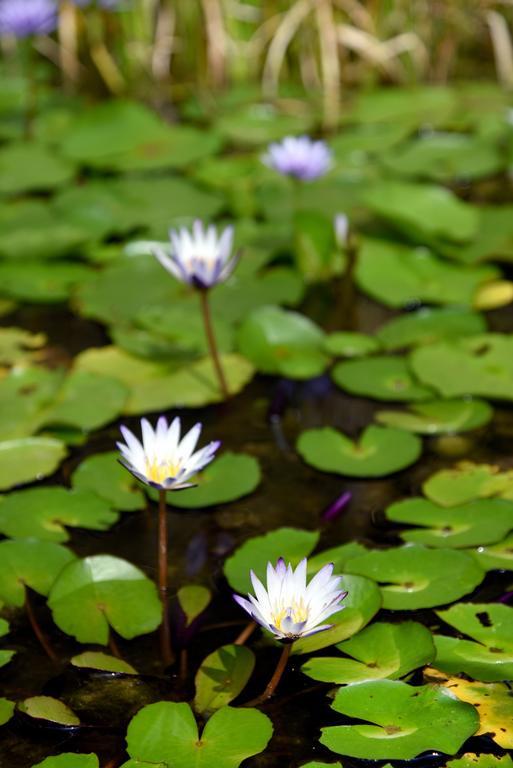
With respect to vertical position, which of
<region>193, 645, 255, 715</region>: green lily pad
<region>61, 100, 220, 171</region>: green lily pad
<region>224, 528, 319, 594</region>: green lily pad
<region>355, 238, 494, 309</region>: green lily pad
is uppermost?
<region>61, 100, 220, 171</region>: green lily pad

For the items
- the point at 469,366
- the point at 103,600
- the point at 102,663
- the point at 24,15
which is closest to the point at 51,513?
the point at 103,600

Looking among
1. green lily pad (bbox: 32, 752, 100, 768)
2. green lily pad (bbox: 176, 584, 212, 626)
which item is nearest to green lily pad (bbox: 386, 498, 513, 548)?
green lily pad (bbox: 176, 584, 212, 626)

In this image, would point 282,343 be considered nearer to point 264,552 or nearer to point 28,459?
point 28,459

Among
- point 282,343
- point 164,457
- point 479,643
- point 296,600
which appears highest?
point 164,457

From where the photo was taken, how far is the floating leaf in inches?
58.5

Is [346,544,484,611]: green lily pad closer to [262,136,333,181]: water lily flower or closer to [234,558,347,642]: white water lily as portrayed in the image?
[234,558,347,642]: white water lily

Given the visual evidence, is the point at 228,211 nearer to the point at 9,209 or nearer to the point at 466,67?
the point at 9,209

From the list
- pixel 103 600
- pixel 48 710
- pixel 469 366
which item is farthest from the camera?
pixel 469 366

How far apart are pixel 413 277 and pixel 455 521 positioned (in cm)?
121

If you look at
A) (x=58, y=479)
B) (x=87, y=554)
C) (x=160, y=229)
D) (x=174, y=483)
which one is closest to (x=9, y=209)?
(x=160, y=229)

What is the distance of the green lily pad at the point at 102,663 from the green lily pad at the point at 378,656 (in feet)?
1.00

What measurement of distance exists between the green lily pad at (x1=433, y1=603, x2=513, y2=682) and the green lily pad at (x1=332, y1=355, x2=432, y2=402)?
2.64ft

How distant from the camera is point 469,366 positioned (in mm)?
2539

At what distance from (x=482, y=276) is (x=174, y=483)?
5.64 feet
